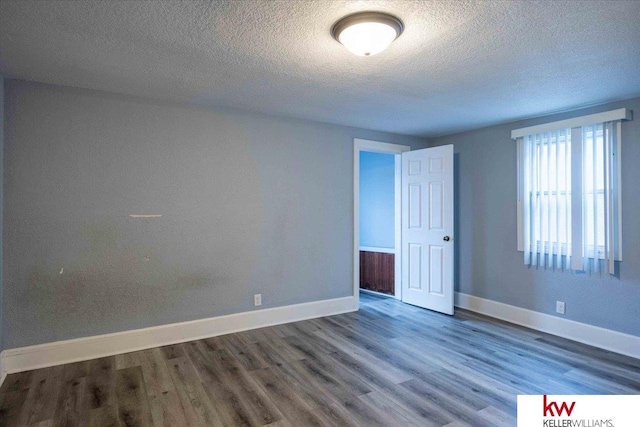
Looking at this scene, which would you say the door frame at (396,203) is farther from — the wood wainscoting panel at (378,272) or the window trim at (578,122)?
the window trim at (578,122)

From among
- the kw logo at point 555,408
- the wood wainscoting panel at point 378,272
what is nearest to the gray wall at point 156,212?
the wood wainscoting panel at point 378,272

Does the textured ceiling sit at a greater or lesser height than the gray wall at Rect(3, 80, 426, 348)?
greater

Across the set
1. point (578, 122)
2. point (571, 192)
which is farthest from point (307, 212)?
point (578, 122)

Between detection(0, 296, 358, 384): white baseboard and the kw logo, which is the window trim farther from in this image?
detection(0, 296, 358, 384): white baseboard

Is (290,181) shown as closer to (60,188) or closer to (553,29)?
(60,188)

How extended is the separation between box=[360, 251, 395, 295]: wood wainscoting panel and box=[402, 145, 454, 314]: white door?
1.37 feet

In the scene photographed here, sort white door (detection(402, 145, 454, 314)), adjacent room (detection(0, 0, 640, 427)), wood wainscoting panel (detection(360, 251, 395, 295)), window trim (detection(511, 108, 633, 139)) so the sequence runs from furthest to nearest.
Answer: wood wainscoting panel (detection(360, 251, 395, 295)) → white door (detection(402, 145, 454, 314)) → window trim (detection(511, 108, 633, 139)) → adjacent room (detection(0, 0, 640, 427))

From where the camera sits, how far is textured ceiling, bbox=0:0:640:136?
5.88 ft

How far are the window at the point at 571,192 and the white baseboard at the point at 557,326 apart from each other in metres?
0.58

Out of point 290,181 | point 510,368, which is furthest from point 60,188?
point 510,368

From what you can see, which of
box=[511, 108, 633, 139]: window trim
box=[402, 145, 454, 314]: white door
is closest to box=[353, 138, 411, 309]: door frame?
box=[402, 145, 454, 314]: white door

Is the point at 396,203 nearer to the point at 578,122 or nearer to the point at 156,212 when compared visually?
the point at 578,122

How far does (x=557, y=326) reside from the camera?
354 centimetres

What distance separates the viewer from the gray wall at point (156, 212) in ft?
9.06
